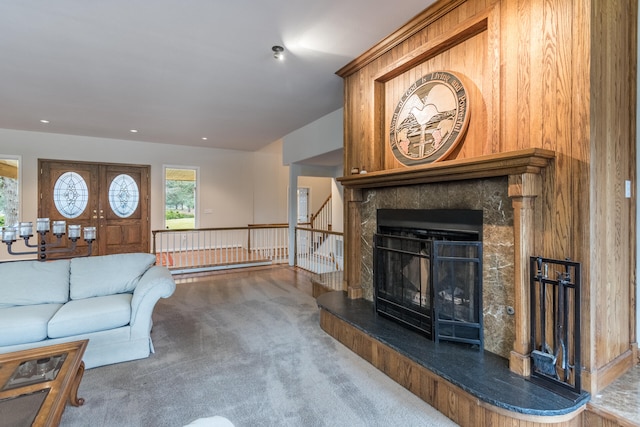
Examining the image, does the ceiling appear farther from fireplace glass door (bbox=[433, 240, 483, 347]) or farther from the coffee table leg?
the coffee table leg

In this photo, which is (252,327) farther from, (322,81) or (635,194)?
(635,194)

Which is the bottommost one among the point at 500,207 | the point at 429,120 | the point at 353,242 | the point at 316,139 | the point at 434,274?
the point at 434,274

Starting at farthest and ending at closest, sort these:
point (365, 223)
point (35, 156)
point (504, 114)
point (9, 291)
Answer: point (35, 156)
point (365, 223)
point (9, 291)
point (504, 114)

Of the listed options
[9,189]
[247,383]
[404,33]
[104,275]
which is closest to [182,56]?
[404,33]

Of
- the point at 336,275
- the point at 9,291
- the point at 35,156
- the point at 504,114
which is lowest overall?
the point at 336,275

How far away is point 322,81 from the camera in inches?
149

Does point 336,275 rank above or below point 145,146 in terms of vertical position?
below

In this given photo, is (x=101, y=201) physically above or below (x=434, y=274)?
above

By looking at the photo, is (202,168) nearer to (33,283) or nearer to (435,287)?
(33,283)

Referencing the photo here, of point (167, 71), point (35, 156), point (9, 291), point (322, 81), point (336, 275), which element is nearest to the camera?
point (9, 291)

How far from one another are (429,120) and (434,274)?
47.4 inches

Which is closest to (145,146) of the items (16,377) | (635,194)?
(16,377)

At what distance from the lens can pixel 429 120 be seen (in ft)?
8.16

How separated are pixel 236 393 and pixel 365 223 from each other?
1888mm
